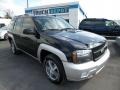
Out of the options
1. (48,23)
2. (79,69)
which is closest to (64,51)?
(79,69)

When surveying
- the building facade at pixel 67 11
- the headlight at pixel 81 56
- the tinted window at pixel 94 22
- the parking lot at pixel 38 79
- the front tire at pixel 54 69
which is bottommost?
the parking lot at pixel 38 79

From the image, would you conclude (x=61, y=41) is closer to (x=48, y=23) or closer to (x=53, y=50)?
(x=53, y=50)

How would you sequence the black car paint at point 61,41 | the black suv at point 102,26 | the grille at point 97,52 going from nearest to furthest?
the black car paint at point 61,41 < the grille at point 97,52 < the black suv at point 102,26

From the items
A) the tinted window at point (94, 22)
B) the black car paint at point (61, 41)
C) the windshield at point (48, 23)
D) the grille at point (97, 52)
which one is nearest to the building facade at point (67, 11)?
the tinted window at point (94, 22)

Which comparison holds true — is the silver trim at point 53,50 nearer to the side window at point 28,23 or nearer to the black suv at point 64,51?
the black suv at point 64,51

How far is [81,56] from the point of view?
3.10m

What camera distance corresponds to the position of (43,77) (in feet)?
13.9

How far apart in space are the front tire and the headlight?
1.54 ft

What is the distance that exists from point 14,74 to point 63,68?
6.34ft

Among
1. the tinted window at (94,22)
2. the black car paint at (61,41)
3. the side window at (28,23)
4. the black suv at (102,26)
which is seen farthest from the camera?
the tinted window at (94,22)

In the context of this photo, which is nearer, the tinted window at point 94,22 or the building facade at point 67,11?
the tinted window at point 94,22

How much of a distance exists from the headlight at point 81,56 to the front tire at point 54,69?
1.54 feet

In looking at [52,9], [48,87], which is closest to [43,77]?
[48,87]

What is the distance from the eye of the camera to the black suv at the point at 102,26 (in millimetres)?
12703
